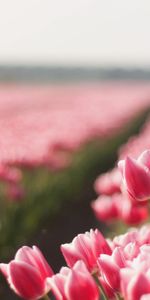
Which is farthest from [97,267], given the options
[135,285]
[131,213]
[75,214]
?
[75,214]

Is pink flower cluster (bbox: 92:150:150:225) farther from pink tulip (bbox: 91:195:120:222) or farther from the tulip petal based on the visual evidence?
the tulip petal

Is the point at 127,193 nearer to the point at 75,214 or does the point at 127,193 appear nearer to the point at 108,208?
the point at 108,208

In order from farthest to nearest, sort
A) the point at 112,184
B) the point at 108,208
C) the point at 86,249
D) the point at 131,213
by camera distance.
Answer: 1. the point at 112,184
2. the point at 108,208
3. the point at 131,213
4. the point at 86,249

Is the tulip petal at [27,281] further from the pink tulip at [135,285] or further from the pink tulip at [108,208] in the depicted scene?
the pink tulip at [108,208]

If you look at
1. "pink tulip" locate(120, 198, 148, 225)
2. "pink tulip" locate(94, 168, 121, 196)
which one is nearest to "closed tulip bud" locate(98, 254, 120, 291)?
"pink tulip" locate(120, 198, 148, 225)

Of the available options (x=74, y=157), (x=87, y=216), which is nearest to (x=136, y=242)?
(x=87, y=216)

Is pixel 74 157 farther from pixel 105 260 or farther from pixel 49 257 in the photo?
pixel 105 260
